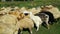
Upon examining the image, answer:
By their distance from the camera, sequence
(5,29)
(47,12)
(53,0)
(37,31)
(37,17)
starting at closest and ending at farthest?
1. (5,29)
2. (37,31)
3. (37,17)
4. (47,12)
5. (53,0)

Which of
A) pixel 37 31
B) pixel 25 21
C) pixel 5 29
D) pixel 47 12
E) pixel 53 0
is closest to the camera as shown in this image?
pixel 5 29

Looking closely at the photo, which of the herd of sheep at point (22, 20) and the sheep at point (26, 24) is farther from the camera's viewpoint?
the sheep at point (26, 24)

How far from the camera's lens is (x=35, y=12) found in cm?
1239

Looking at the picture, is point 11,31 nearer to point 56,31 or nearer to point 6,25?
point 6,25

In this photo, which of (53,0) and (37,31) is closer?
(37,31)

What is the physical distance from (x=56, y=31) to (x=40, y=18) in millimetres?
1238

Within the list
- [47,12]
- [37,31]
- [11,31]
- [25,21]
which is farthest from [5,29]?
[47,12]

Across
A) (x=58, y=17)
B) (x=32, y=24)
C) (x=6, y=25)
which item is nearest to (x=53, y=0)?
(x=58, y=17)

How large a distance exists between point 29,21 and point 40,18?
1.55 meters

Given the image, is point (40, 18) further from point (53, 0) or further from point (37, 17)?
point (53, 0)

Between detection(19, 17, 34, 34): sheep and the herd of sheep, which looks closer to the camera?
the herd of sheep

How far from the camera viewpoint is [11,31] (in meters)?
7.45

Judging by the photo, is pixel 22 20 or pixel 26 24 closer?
pixel 26 24

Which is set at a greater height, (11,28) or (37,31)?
(11,28)
